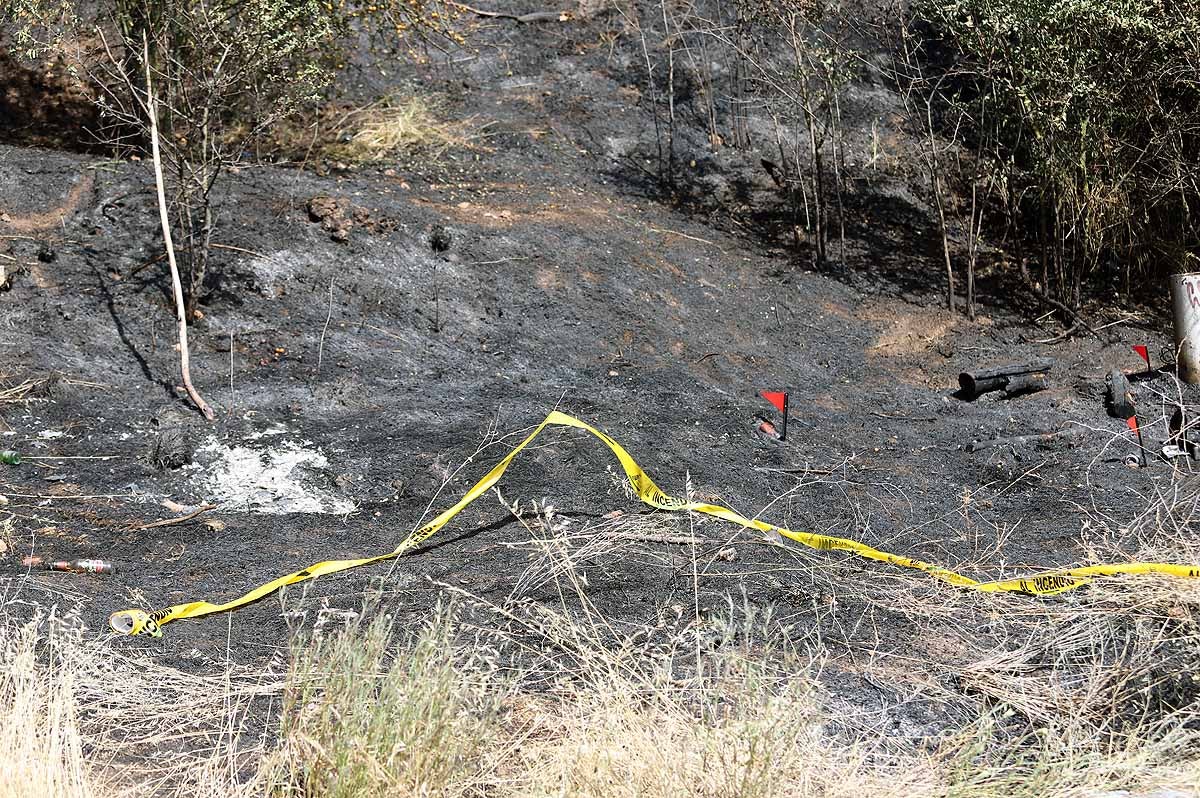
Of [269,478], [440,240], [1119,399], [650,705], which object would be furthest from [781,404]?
[650,705]

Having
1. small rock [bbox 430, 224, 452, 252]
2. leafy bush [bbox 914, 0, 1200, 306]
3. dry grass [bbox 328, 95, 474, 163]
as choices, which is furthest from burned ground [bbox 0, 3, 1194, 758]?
leafy bush [bbox 914, 0, 1200, 306]

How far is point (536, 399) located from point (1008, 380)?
3335 millimetres

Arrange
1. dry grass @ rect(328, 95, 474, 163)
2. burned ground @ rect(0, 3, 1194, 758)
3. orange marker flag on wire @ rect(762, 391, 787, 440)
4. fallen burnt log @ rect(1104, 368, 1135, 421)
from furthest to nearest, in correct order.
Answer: dry grass @ rect(328, 95, 474, 163), fallen burnt log @ rect(1104, 368, 1135, 421), orange marker flag on wire @ rect(762, 391, 787, 440), burned ground @ rect(0, 3, 1194, 758)

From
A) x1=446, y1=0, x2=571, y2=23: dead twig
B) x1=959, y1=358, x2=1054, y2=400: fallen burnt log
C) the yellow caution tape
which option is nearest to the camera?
the yellow caution tape

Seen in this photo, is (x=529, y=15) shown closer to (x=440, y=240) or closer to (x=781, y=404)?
(x=440, y=240)

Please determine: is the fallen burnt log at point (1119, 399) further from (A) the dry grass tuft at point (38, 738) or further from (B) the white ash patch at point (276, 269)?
(A) the dry grass tuft at point (38, 738)

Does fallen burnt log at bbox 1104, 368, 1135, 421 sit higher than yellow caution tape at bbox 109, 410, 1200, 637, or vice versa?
yellow caution tape at bbox 109, 410, 1200, 637

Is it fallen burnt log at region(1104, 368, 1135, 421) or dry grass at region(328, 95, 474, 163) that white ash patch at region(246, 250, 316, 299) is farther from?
fallen burnt log at region(1104, 368, 1135, 421)

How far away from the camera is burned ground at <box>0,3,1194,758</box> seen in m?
4.42

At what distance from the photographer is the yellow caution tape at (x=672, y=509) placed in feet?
13.4

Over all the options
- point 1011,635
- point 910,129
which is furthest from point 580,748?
point 910,129

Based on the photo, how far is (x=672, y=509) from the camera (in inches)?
203

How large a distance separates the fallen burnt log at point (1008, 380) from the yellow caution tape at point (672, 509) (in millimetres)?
3136

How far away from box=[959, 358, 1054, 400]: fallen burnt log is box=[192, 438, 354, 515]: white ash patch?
4.48 m
